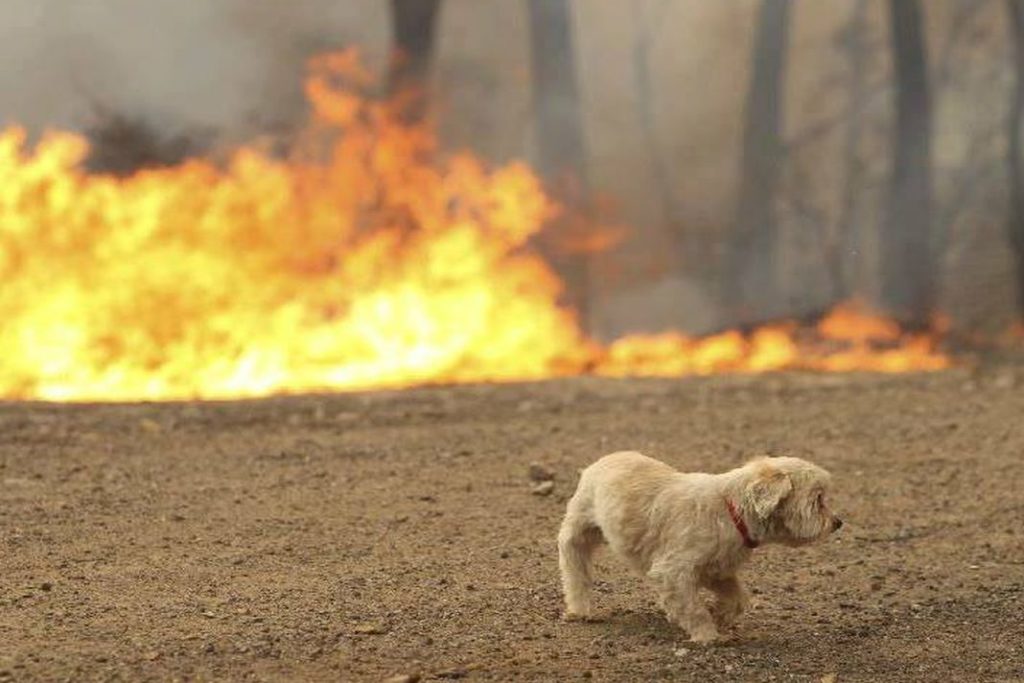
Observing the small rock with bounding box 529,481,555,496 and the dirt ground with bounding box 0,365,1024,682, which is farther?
the small rock with bounding box 529,481,555,496

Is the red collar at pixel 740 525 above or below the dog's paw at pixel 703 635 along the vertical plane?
above

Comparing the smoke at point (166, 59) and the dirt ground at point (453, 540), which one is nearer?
the dirt ground at point (453, 540)

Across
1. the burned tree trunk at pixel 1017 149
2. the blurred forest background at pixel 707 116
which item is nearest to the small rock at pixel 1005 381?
the blurred forest background at pixel 707 116

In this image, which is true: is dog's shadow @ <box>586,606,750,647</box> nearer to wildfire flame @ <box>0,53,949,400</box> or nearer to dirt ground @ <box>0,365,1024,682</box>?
dirt ground @ <box>0,365,1024,682</box>

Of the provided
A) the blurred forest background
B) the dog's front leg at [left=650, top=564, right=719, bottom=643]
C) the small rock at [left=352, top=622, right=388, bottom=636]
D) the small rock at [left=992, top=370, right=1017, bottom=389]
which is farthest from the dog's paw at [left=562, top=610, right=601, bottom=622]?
the blurred forest background

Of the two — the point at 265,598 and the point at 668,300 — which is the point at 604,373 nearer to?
the point at 668,300

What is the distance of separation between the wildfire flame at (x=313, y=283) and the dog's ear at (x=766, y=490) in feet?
23.2

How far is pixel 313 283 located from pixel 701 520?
27.8 ft

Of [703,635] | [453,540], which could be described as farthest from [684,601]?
[453,540]

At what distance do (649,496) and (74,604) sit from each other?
92.1 inches

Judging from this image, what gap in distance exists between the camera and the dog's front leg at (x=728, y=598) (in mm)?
6406

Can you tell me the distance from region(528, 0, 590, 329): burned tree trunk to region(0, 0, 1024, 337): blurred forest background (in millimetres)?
21

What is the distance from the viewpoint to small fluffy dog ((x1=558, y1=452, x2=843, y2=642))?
611 centimetres

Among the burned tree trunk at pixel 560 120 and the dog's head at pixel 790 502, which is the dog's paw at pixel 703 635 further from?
the burned tree trunk at pixel 560 120
